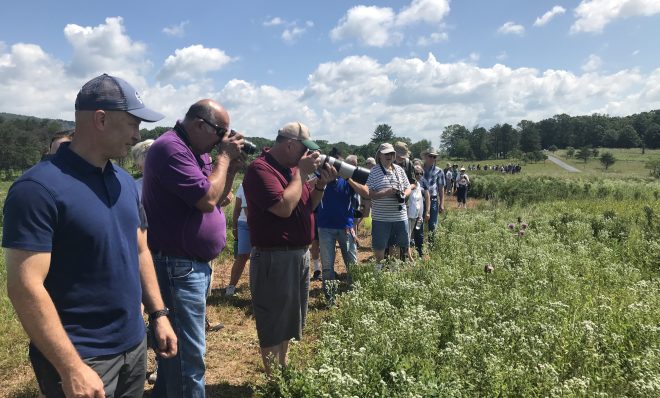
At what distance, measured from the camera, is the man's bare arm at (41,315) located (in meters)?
1.56

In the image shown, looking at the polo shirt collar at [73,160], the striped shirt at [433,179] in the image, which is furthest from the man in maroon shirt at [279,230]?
the striped shirt at [433,179]

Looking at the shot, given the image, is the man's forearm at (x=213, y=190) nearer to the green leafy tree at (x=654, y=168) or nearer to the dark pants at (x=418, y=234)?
the dark pants at (x=418, y=234)

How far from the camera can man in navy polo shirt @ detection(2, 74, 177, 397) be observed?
62.2 inches

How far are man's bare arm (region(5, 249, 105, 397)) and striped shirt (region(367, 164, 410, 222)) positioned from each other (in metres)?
4.52

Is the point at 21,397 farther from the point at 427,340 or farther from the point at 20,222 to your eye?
the point at 427,340

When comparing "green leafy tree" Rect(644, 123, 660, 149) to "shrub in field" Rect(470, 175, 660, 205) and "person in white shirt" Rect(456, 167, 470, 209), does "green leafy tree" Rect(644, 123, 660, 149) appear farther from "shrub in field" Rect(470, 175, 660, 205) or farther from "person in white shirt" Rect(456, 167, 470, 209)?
"person in white shirt" Rect(456, 167, 470, 209)

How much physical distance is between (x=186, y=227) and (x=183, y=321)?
1.88 feet

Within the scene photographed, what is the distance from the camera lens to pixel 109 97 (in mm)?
1845

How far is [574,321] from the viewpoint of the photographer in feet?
12.4

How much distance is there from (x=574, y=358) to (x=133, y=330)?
10.2 feet

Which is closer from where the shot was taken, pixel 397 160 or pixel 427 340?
pixel 427 340

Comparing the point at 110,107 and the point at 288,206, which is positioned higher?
the point at 110,107

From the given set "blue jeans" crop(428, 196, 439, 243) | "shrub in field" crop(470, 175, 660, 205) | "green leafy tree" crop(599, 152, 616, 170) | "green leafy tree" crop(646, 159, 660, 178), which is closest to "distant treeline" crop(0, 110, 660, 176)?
"green leafy tree" crop(599, 152, 616, 170)

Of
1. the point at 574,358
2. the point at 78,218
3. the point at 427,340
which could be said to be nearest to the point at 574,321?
the point at 574,358
